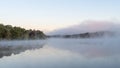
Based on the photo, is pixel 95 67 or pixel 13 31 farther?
pixel 13 31

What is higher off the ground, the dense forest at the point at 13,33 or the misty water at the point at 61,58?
the dense forest at the point at 13,33

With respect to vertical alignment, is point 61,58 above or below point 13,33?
below

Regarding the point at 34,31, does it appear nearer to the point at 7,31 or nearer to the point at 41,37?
the point at 41,37

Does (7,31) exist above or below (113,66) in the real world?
above

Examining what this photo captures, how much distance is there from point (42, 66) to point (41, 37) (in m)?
79.4

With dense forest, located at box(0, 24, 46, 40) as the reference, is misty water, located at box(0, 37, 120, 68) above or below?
below

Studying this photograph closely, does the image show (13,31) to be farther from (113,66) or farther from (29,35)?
(113,66)

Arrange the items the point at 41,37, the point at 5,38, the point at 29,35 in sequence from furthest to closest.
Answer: the point at 41,37 < the point at 29,35 < the point at 5,38

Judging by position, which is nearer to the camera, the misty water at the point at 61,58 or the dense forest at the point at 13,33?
the misty water at the point at 61,58

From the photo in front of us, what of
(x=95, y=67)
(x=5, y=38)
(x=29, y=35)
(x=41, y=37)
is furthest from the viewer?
(x=41, y=37)

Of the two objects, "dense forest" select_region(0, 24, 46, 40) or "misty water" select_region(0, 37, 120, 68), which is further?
"dense forest" select_region(0, 24, 46, 40)

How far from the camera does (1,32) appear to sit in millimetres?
50312

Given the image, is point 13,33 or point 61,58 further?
point 13,33

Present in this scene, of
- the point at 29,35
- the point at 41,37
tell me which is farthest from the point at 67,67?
the point at 41,37
